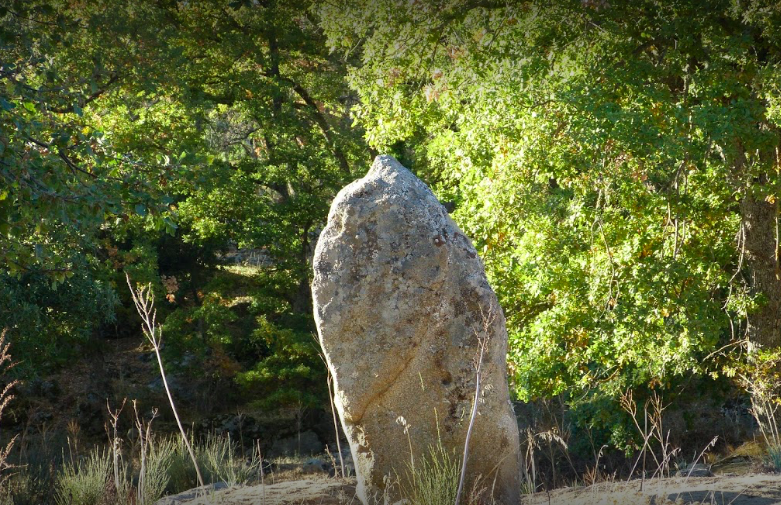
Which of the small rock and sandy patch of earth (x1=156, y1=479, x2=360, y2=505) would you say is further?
the small rock

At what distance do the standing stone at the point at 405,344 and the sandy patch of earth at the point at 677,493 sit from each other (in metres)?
0.45

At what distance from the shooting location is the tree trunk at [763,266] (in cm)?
898

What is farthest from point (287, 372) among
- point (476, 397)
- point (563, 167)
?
point (476, 397)

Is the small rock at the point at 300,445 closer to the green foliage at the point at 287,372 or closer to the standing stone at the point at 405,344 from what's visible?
the green foliage at the point at 287,372

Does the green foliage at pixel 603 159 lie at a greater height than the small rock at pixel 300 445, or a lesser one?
greater

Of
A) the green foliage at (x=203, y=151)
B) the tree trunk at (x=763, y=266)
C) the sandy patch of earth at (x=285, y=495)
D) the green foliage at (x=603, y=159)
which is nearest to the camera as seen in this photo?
the sandy patch of earth at (x=285, y=495)

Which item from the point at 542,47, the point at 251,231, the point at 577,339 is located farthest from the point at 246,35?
the point at 577,339

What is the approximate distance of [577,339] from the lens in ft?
29.9

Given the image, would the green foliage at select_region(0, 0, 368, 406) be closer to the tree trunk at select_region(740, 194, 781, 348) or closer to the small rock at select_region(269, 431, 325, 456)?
the small rock at select_region(269, 431, 325, 456)

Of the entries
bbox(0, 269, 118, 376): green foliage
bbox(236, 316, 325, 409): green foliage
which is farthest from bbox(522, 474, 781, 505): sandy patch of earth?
bbox(236, 316, 325, 409): green foliage

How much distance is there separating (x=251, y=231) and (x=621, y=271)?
7829 millimetres

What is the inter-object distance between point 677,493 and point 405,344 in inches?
73.9

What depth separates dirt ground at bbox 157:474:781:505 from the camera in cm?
452

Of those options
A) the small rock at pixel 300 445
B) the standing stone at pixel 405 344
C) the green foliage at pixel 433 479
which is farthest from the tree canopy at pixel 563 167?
the small rock at pixel 300 445
